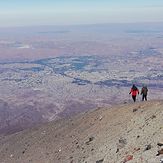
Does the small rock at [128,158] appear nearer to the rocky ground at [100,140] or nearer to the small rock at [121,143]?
the rocky ground at [100,140]

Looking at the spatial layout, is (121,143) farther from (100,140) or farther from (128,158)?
(100,140)

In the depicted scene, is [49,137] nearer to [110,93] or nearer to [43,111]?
[43,111]

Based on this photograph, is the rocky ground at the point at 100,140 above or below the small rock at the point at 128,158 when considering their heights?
below

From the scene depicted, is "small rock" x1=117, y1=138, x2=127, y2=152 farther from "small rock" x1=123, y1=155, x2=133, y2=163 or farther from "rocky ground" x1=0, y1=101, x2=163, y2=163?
"small rock" x1=123, y1=155, x2=133, y2=163

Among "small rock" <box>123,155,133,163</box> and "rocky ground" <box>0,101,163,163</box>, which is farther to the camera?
"rocky ground" <box>0,101,163,163</box>

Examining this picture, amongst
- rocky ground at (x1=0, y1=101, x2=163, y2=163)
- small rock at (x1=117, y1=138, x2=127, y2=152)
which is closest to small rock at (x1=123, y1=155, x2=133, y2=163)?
rocky ground at (x1=0, y1=101, x2=163, y2=163)

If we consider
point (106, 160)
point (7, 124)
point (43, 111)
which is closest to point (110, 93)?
point (43, 111)

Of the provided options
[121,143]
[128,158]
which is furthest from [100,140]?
[128,158]

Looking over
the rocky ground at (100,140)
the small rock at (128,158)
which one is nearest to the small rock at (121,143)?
the rocky ground at (100,140)
